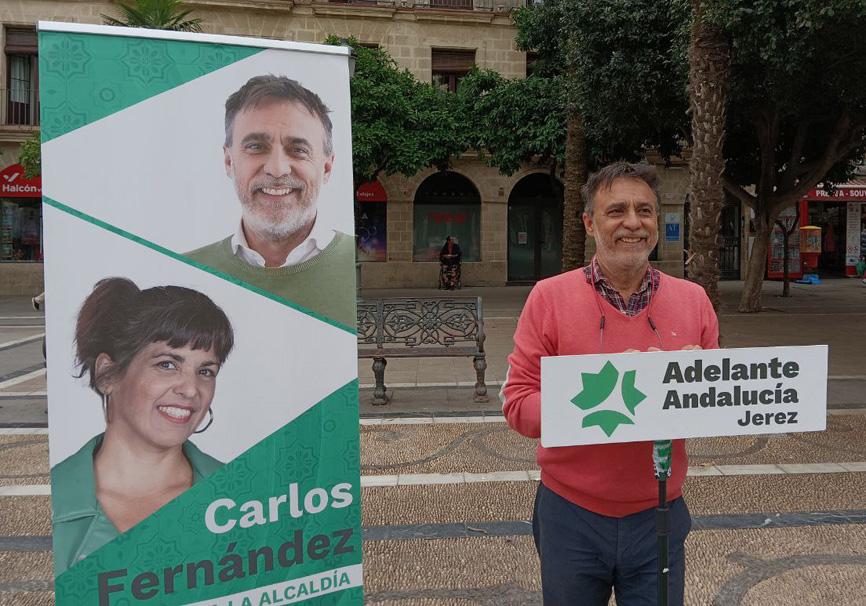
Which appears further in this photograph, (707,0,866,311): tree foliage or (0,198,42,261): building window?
(0,198,42,261): building window

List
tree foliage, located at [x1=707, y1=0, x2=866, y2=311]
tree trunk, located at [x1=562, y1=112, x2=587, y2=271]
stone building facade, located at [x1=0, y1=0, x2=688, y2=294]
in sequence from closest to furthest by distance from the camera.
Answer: tree foliage, located at [x1=707, y1=0, x2=866, y2=311] < tree trunk, located at [x1=562, y1=112, x2=587, y2=271] < stone building facade, located at [x1=0, y1=0, x2=688, y2=294]

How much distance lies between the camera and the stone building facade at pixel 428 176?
1983 centimetres

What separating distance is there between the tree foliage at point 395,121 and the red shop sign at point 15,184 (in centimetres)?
1033

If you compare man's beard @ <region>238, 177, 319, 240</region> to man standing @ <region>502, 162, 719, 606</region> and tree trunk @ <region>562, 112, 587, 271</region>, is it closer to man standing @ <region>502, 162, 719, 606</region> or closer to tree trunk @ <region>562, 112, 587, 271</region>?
man standing @ <region>502, 162, 719, 606</region>

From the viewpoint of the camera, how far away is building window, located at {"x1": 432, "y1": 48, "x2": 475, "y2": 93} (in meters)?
21.6

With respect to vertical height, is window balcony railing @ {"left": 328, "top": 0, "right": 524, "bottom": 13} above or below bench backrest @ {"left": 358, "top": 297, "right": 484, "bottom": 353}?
above

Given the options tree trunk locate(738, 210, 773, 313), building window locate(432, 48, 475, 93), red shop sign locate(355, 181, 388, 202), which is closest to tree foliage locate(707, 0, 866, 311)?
tree trunk locate(738, 210, 773, 313)

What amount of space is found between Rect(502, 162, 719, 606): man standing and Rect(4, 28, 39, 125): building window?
73.2 feet

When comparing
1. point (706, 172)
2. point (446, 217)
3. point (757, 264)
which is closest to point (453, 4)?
point (446, 217)

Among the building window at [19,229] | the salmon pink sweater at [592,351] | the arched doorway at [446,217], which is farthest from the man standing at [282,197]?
the building window at [19,229]

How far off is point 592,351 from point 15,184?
2249cm

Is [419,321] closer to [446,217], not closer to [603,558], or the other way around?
[603,558]

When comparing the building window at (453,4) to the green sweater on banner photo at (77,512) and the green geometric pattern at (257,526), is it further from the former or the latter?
the green sweater on banner photo at (77,512)

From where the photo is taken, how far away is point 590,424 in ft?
5.87
